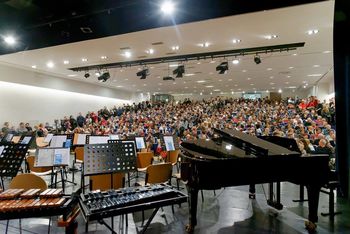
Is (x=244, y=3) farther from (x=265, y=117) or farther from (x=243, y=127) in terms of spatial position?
(x=265, y=117)

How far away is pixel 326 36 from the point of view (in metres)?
7.86

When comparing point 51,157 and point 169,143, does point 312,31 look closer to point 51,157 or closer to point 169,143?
point 169,143

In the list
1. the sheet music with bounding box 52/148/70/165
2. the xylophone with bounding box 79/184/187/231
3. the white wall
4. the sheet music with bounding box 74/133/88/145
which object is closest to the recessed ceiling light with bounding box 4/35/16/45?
the sheet music with bounding box 52/148/70/165

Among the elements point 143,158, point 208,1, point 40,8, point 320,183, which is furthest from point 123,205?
point 40,8

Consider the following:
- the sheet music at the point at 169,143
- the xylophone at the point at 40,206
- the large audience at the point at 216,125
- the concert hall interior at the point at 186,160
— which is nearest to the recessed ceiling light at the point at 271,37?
the concert hall interior at the point at 186,160

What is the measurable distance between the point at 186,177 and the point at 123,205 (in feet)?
4.22

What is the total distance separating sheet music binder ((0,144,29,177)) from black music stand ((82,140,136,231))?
1.04m

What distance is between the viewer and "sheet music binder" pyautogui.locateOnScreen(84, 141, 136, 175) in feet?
11.2

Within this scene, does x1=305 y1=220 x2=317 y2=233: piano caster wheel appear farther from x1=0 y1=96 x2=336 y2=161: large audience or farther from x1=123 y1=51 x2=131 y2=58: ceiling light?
x1=123 y1=51 x2=131 y2=58: ceiling light

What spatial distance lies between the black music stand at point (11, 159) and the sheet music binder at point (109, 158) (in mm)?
1042

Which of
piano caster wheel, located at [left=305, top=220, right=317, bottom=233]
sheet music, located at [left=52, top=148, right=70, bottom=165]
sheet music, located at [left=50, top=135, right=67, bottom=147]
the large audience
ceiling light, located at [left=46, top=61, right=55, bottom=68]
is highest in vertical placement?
ceiling light, located at [left=46, top=61, right=55, bottom=68]

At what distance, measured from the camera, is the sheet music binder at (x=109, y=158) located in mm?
3422

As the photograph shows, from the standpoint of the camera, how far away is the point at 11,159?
12.2ft

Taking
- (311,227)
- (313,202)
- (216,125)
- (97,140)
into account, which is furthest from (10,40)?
(216,125)
